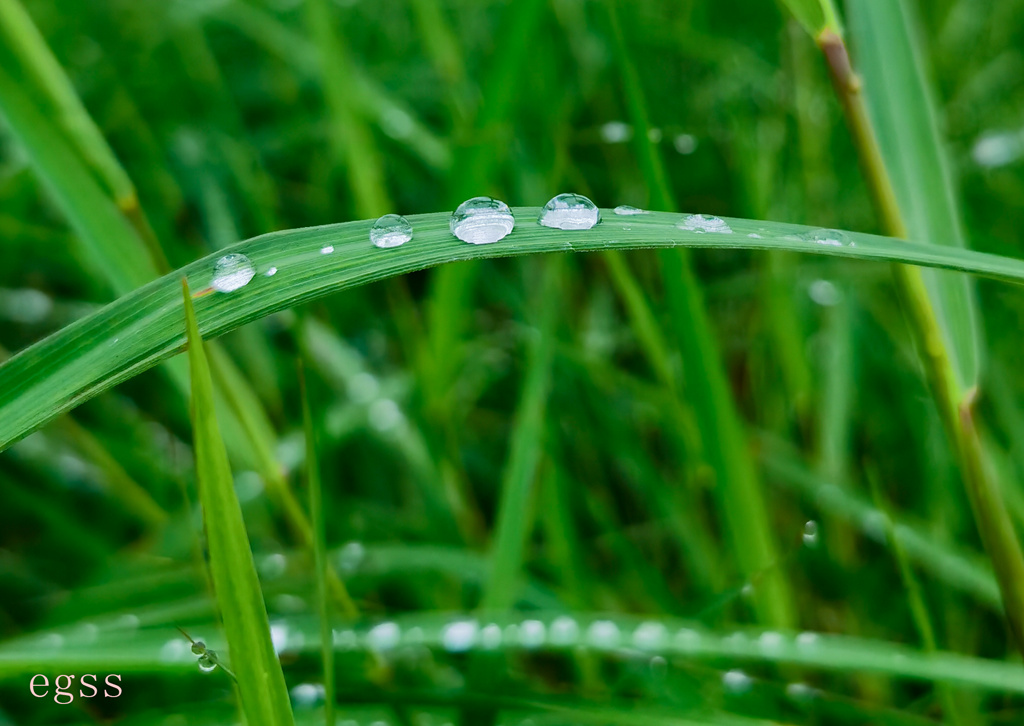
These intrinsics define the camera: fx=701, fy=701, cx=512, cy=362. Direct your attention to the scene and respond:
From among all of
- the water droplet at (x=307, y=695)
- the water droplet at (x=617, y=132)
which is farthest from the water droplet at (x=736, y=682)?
the water droplet at (x=617, y=132)

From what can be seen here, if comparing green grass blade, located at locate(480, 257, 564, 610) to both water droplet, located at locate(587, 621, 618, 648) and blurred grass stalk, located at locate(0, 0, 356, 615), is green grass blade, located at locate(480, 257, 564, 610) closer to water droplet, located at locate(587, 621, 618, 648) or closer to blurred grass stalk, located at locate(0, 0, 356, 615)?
water droplet, located at locate(587, 621, 618, 648)

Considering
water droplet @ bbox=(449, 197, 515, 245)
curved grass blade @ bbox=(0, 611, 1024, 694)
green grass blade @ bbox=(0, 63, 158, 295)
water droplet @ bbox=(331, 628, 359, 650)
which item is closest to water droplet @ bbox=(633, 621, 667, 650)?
curved grass blade @ bbox=(0, 611, 1024, 694)

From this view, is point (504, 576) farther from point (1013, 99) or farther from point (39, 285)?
point (1013, 99)

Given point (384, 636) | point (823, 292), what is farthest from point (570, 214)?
point (823, 292)

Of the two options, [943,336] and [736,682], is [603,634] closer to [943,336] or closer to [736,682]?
[736,682]

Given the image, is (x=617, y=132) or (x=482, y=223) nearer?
(x=482, y=223)

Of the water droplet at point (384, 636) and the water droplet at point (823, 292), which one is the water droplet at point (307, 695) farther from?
the water droplet at point (823, 292)
